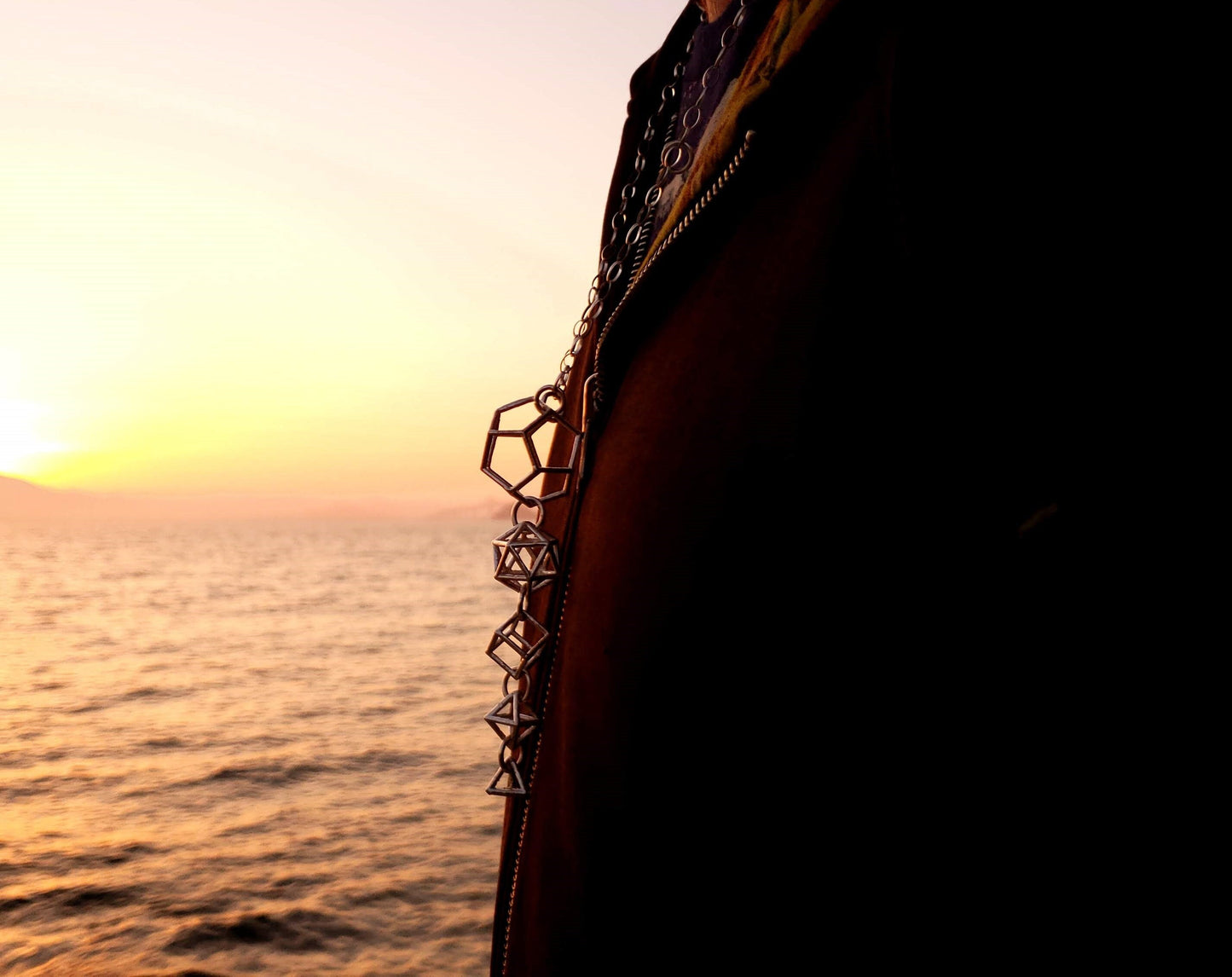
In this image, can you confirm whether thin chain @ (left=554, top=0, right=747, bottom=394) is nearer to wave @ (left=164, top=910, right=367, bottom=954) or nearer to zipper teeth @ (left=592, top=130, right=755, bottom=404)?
zipper teeth @ (left=592, top=130, right=755, bottom=404)

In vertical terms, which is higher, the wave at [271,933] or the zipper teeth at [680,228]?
the zipper teeth at [680,228]

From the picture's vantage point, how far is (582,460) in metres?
1.02

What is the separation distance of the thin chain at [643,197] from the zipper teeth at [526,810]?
0.94 ft

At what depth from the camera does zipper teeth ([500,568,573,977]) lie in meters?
1.01

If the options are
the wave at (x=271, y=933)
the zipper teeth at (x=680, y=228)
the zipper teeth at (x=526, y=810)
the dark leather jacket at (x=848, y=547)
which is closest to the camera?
the dark leather jacket at (x=848, y=547)

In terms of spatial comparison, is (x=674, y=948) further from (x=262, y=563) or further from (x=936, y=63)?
(x=262, y=563)

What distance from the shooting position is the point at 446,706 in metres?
14.3

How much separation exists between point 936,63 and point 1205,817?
0.51 metres

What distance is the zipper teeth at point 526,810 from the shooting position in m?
1.01

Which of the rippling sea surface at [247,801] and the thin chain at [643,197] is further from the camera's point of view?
the rippling sea surface at [247,801]

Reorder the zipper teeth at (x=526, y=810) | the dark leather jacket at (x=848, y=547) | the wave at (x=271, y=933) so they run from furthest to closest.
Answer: the wave at (x=271, y=933), the zipper teeth at (x=526, y=810), the dark leather jacket at (x=848, y=547)

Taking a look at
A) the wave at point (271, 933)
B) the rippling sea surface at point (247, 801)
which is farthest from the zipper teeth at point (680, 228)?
the wave at point (271, 933)

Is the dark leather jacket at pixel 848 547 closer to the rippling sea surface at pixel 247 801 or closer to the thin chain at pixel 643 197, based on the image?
the thin chain at pixel 643 197

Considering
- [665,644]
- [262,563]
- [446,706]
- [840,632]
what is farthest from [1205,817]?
[262,563]
